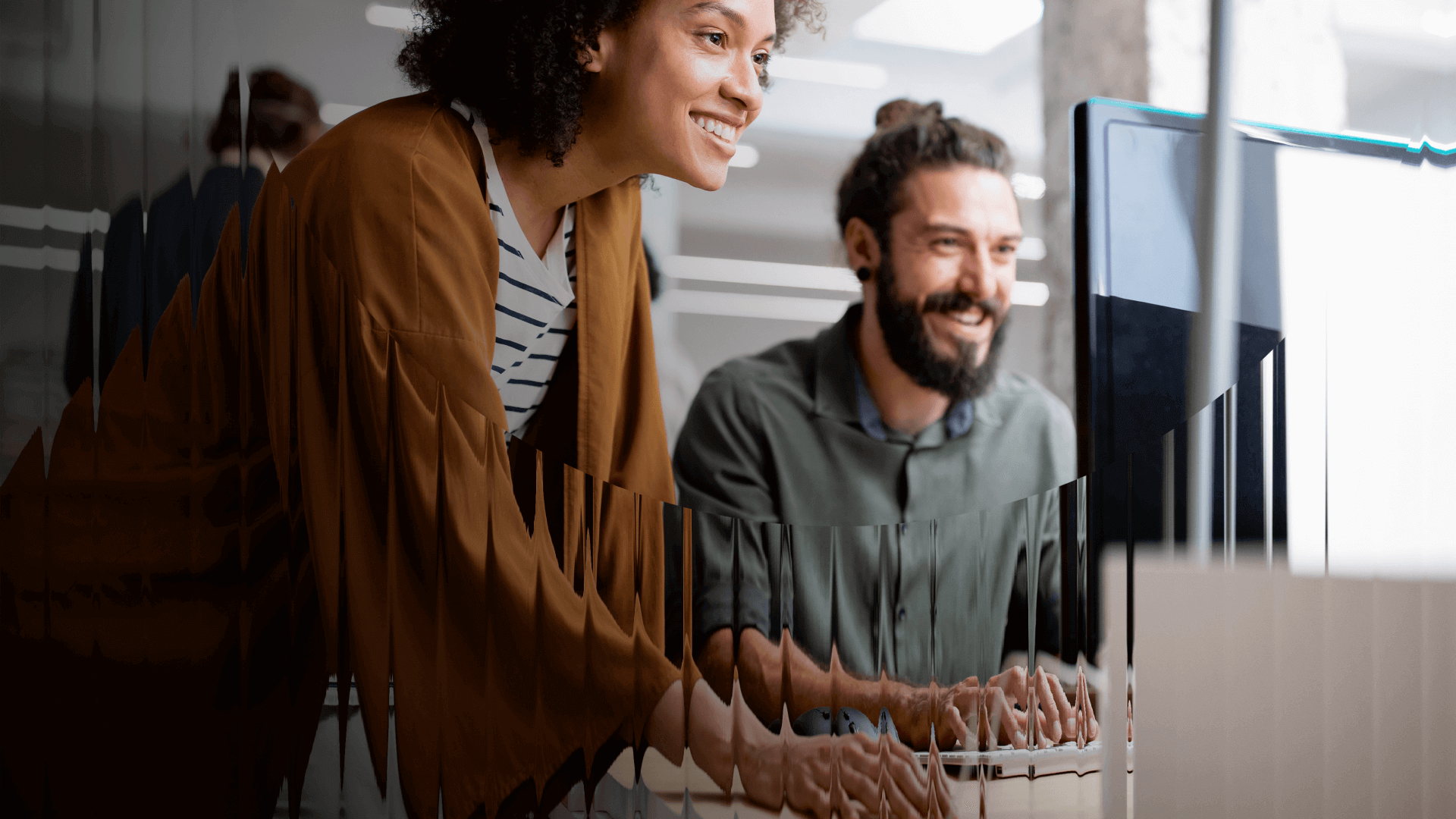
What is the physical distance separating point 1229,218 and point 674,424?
0.68 meters

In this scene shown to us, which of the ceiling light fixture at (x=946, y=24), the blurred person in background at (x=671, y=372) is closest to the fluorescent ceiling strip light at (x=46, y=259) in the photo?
the blurred person in background at (x=671, y=372)

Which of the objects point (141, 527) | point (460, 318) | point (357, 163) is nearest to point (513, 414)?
point (460, 318)

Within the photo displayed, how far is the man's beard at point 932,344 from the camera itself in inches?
38.6

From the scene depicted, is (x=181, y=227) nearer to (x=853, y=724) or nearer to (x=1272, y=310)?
(x=853, y=724)

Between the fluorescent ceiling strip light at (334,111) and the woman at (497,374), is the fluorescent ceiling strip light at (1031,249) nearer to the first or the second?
the woman at (497,374)

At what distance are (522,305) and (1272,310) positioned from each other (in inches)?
33.4

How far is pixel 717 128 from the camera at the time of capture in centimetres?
95

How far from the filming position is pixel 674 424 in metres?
0.94

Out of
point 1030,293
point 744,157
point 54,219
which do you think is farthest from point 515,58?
point 1030,293

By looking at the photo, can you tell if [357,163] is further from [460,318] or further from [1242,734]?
[1242,734]

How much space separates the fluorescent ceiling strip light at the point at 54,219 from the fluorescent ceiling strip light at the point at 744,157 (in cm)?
61

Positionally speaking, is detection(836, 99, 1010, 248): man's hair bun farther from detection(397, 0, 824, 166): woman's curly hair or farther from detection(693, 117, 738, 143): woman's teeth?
detection(397, 0, 824, 166): woman's curly hair

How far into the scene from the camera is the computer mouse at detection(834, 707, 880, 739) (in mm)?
984

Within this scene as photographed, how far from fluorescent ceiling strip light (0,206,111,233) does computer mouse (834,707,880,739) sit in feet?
2.89
